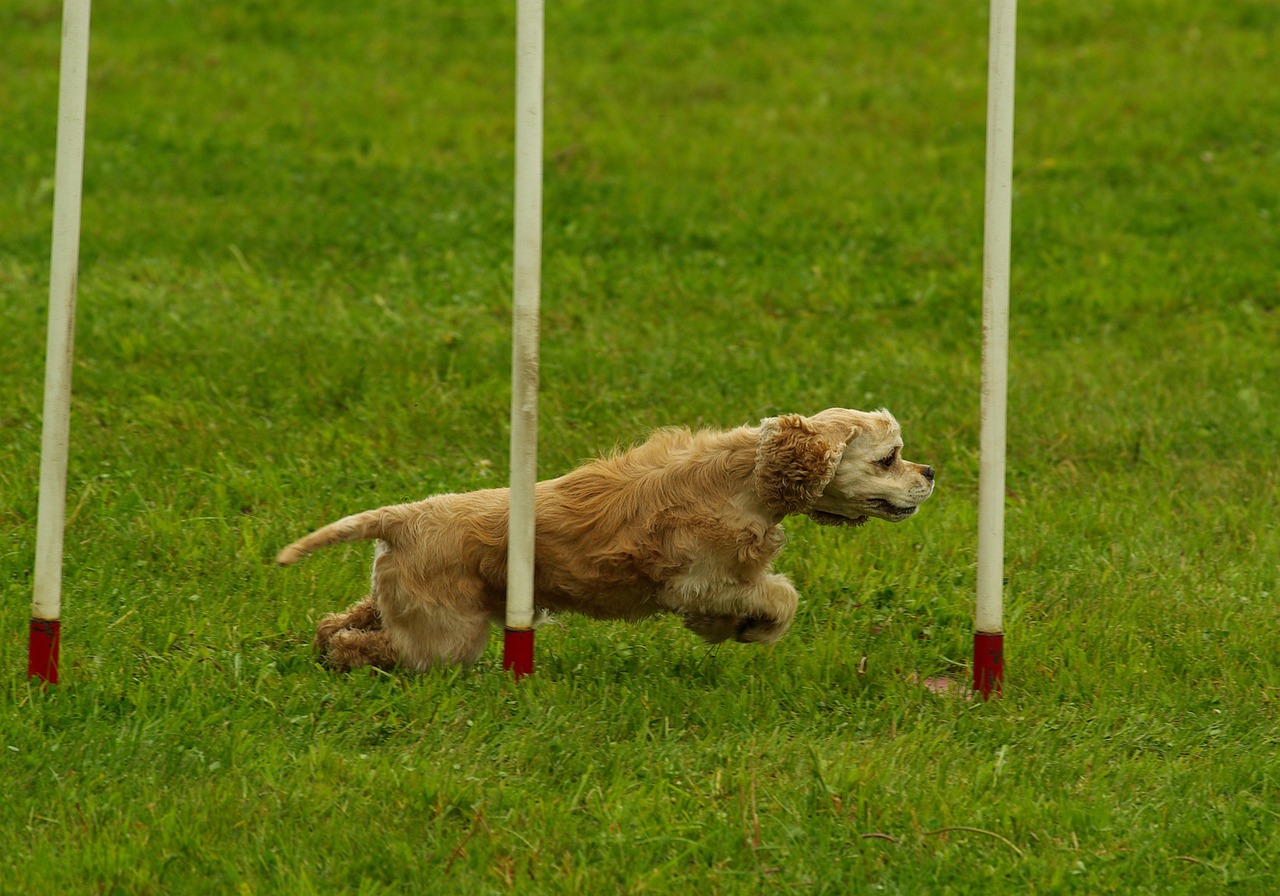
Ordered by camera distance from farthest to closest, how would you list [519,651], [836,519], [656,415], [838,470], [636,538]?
[656,415] → [836,519] → [838,470] → [636,538] → [519,651]

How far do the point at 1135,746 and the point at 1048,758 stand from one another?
15.7 inches

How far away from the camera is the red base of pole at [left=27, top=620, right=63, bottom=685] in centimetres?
486

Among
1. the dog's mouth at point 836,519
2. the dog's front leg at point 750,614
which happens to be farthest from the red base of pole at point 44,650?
the dog's mouth at point 836,519

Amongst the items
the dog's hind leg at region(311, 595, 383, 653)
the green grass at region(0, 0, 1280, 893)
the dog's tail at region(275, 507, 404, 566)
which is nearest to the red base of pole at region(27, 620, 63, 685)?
the green grass at region(0, 0, 1280, 893)

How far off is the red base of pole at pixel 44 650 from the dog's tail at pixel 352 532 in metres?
0.74

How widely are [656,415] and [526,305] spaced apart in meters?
3.29

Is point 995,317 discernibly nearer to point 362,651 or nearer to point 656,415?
point 362,651

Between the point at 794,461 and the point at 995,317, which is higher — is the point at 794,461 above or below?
below

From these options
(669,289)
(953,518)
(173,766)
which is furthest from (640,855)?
(669,289)

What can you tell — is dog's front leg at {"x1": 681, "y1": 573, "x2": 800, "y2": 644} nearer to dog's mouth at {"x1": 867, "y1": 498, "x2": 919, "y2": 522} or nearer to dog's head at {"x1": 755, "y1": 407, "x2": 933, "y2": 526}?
dog's head at {"x1": 755, "y1": 407, "x2": 933, "y2": 526}

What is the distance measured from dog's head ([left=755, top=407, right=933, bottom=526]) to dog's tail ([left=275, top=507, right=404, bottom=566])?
1.26 metres

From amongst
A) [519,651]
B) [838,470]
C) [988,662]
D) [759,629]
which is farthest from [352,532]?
[988,662]

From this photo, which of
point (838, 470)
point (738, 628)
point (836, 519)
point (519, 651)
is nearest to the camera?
point (519, 651)

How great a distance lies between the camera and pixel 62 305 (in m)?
4.75
